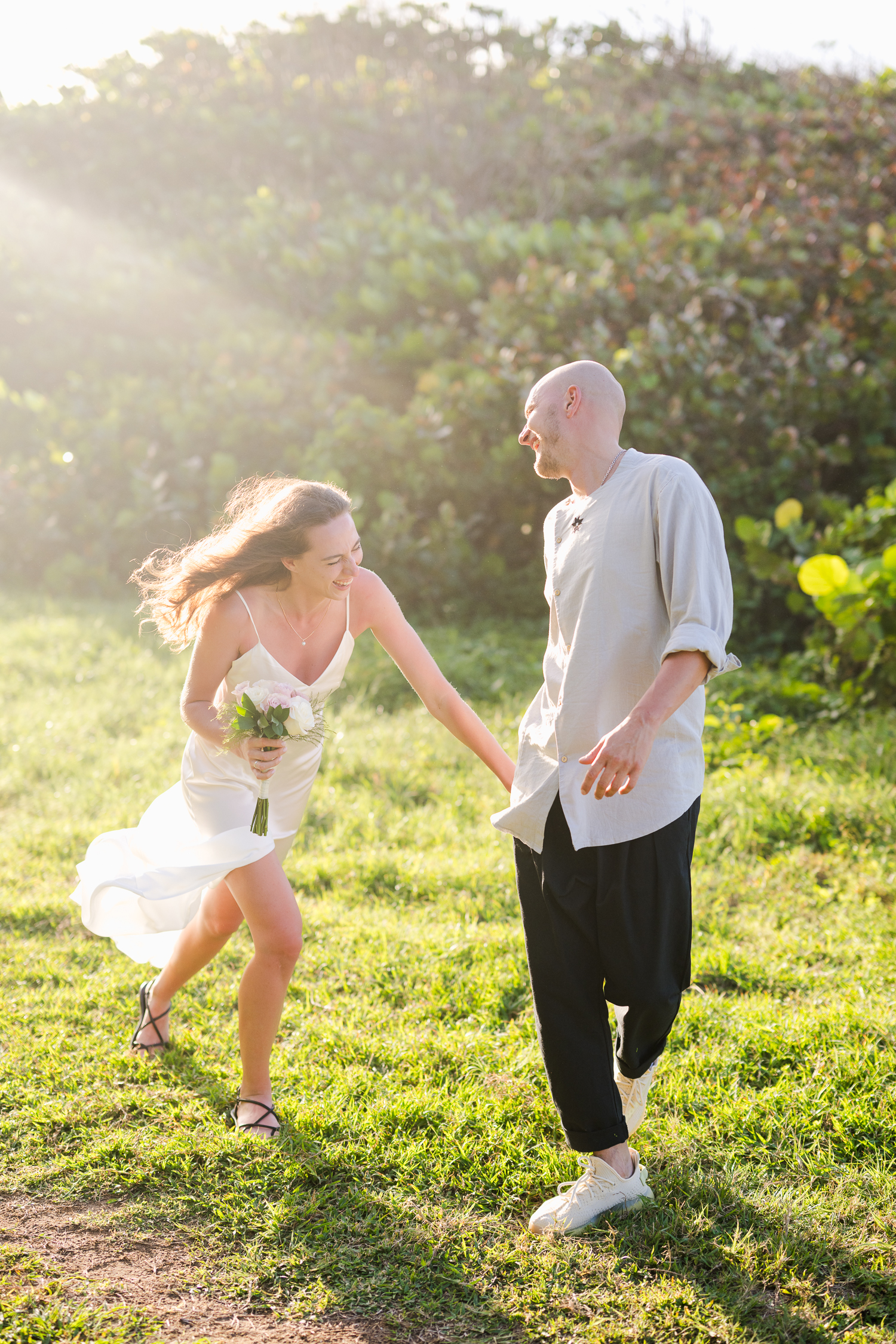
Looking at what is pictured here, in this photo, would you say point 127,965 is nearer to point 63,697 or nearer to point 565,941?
point 565,941

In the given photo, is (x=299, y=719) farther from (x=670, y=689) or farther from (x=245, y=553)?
(x=670, y=689)

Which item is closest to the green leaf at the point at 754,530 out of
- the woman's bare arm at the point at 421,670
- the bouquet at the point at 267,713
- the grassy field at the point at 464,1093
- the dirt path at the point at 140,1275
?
the grassy field at the point at 464,1093

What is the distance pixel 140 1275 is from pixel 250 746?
1373 mm

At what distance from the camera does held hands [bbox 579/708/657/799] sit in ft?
7.36

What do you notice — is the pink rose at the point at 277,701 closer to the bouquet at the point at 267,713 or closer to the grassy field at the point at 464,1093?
the bouquet at the point at 267,713

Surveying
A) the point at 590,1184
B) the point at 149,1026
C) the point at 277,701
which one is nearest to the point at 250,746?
the point at 277,701

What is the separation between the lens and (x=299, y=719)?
9.73ft

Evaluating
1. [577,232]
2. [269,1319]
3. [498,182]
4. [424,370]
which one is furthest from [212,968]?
[498,182]

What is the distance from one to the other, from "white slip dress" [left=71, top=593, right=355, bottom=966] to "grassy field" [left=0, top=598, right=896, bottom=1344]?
59 cm

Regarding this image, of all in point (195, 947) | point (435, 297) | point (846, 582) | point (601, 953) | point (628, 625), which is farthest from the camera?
point (435, 297)

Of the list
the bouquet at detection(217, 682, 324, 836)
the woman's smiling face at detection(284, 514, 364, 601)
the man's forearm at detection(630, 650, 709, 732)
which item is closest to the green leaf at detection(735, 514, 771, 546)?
the woman's smiling face at detection(284, 514, 364, 601)

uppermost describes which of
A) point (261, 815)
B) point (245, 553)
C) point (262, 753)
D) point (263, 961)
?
point (245, 553)

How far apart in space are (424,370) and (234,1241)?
25.5 feet

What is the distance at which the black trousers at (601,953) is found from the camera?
2.53 meters
